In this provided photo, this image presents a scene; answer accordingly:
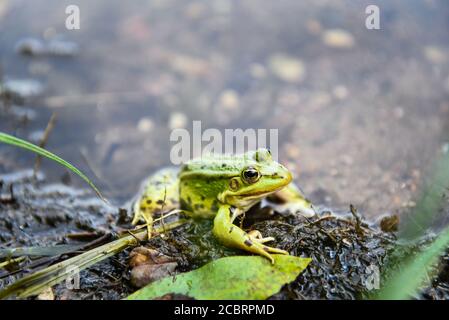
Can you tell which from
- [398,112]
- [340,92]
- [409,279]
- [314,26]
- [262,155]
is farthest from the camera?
[314,26]

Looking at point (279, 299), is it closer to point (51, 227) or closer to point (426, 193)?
point (426, 193)

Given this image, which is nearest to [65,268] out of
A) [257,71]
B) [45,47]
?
[257,71]

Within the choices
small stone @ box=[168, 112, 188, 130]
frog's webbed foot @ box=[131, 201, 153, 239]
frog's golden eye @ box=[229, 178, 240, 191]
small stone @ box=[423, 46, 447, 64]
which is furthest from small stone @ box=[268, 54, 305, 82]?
frog's webbed foot @ box=[131, 201, 153, 239]

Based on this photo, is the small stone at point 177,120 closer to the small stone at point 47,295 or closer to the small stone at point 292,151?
the small stone at point 292,151

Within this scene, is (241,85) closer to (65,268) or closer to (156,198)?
(156,198)

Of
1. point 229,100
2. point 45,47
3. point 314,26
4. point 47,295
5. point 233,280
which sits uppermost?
point 314,26
